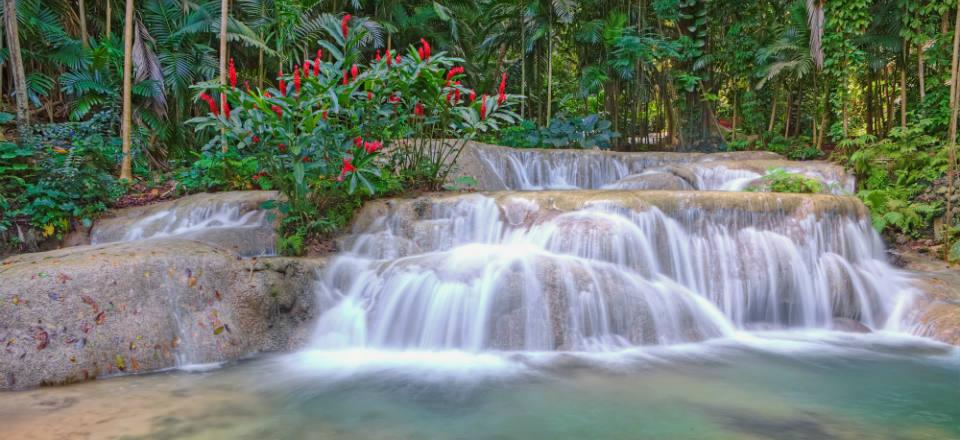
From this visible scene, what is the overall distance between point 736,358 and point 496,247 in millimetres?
2476

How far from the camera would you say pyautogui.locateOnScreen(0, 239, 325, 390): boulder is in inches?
166

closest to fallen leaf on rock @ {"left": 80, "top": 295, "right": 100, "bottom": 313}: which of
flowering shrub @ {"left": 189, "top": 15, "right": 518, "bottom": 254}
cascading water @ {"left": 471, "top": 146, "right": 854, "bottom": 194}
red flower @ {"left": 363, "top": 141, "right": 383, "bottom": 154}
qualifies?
flowering shrub @ {"left": 189, "top": 15, "right": 518, "bottom": 254}

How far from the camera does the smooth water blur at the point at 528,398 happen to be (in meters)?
3.21

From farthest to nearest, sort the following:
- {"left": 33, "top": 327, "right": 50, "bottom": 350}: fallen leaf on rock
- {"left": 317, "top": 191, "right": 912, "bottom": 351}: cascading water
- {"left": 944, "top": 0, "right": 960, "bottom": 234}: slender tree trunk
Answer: {"left": 944, "top": 0, "right": 960, "bottom": 234}: slender tree trunk
{"left": 317, "top": 191, "right": 912, "bottom": 351}: cascading water
{"left": 33, "top": 327, "right": 50, "bottom": 350}: fallen leaf on rock

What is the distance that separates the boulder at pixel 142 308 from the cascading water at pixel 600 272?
1.61 feet

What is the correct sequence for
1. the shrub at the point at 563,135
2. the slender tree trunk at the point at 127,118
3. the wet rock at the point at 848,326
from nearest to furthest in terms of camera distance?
1. the wet rock at the point at 848,326
2. the slender tree trunk at the point at 127,118
3. the shrub at the point at 563,135

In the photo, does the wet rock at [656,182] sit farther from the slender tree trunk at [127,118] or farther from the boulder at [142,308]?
the slender tree trunk at [127,118]

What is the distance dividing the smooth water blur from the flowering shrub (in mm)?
1923

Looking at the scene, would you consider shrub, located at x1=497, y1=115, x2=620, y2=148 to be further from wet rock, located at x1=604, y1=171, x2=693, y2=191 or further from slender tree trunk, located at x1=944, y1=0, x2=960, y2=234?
slender tree trunk, located at x1=944, y1=0, x2=960, y2=234

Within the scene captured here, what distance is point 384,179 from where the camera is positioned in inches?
270

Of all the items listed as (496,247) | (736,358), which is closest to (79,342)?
(496,247)

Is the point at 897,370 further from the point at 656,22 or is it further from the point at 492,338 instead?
the point at 656,22

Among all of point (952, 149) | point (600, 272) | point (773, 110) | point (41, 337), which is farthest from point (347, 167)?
point (773, 110)

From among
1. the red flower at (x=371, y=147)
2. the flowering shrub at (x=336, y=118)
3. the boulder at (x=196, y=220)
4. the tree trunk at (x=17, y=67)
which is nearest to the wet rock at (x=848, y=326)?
the flowering shrub at (x=336, y=118)
